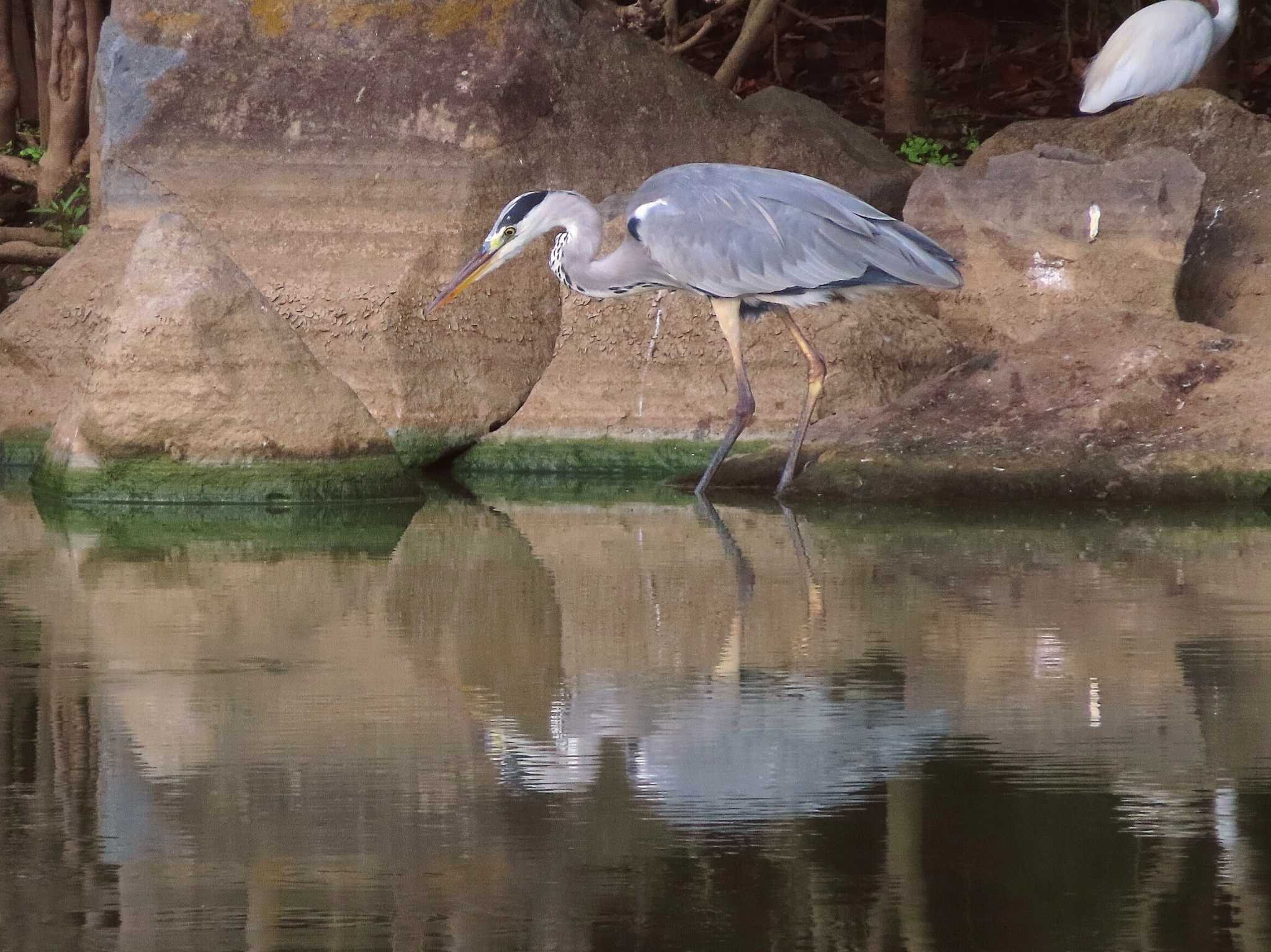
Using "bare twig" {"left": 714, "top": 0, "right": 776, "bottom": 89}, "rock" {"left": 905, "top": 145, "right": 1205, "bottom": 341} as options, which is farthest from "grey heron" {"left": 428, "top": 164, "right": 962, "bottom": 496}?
"bare twig" {"left": 714, "top": 0, "right": 776, "bottom": 89}

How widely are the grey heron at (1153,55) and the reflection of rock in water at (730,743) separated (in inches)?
317

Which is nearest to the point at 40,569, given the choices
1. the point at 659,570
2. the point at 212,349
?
the point at 659,570

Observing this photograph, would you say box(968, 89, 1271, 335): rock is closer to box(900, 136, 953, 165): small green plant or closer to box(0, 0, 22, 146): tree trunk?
box(900, 136, 953, 165): small green plant

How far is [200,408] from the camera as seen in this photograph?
977 centimetres

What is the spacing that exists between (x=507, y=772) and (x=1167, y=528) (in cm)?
486

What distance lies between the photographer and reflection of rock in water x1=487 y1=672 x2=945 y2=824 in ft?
13.5

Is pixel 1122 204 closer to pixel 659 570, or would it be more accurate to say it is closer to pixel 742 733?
pixel 659 570

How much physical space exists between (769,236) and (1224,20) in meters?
4.77

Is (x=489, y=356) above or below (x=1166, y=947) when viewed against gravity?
above

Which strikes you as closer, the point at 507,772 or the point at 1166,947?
the point at 1166,947

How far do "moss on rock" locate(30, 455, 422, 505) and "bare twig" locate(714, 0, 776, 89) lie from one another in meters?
5.87

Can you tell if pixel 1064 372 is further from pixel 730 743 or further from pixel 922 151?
pixel 730 743

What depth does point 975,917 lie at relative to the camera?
334 centimetres

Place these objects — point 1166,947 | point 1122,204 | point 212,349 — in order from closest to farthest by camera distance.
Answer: point 1166,947 → point 212,349 → point 1122,204
